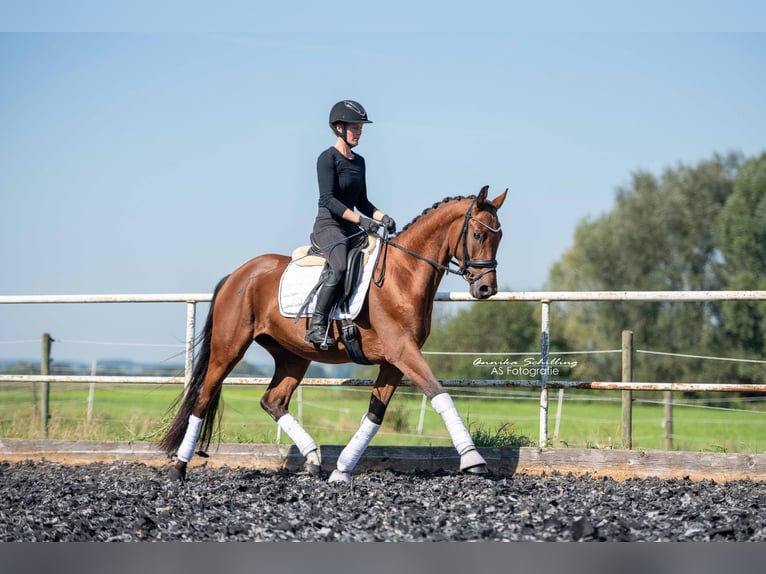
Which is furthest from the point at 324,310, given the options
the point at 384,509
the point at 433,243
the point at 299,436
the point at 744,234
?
the point at 744,234

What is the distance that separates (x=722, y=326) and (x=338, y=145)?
32.2m

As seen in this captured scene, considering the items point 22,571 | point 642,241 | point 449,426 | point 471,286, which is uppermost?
point 642,241

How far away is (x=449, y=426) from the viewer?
5.98 meters

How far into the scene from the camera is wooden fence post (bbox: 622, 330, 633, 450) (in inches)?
303

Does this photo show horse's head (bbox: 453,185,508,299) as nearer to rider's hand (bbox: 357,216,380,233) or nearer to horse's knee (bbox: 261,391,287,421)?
rider's hand (bbox: 357,216,380,233)

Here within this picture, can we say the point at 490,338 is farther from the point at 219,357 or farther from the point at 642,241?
the point at 219,357

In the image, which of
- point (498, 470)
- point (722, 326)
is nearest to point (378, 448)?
point (498, 470)

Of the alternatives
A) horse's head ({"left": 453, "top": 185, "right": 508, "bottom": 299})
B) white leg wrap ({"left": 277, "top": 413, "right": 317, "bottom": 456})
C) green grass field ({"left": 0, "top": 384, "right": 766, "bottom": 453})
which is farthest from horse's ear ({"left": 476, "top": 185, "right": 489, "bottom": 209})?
white leg wrap ({"left": 277, "top": 413, "right": 317, "bottom": 456})

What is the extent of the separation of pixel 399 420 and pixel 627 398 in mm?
9383

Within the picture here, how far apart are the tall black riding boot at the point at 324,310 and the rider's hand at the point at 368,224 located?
466 mm

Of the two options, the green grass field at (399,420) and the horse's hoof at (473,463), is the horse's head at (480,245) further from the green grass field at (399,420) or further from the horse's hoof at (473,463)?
the green grass field at (399,420)

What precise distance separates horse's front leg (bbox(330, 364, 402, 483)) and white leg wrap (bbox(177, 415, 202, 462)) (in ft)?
4.42

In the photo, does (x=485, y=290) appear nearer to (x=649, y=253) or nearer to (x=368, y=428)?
(x=368, y=428)

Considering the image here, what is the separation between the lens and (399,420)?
16.9 metres
